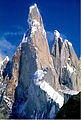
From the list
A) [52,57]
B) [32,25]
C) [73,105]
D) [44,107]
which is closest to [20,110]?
[44,107]

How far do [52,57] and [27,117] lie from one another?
26.2 meters

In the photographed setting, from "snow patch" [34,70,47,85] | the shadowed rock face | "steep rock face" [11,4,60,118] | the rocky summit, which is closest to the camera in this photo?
the shadowed rock face

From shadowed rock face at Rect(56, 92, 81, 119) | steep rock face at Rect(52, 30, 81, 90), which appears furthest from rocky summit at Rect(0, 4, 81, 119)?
shadowed rock face at Rect(56, 92, 81, 119)

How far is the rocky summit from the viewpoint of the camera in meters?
56.2

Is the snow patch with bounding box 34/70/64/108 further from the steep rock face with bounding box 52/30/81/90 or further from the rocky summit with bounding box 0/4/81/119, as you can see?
the steep rock face with bounding box 52/30/81/90

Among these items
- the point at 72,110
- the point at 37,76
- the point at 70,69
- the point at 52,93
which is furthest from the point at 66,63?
the point at 72,110

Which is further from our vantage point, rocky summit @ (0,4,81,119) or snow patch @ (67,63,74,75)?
snow patch @ (67,63,74,75)

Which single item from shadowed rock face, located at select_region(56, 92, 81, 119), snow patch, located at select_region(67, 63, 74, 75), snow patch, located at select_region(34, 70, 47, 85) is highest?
snow patch, located at select_region(67, 63, 74, 75)

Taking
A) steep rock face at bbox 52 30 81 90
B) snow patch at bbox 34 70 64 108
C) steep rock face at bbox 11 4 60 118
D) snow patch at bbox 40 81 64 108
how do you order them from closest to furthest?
steep rock face at bbox 11 4 60 118 < snow patch at bbox 40 81 64 108 < snow patch at bbox 34 70 64 108 < steep rock face at bbox 52 30 81 90

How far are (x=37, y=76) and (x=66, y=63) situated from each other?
16.4 meters

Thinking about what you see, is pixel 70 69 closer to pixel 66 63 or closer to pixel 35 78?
pixel 66 63

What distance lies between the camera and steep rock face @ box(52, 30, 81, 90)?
6869 centimetres

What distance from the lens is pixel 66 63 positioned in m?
74.0

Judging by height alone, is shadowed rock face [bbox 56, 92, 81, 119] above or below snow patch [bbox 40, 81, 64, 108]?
below
